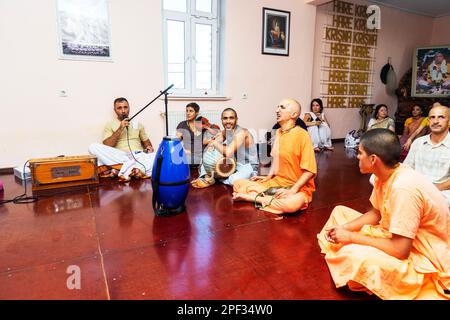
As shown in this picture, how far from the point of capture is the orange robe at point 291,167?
2.60 metres

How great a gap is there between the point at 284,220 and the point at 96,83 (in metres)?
3.35

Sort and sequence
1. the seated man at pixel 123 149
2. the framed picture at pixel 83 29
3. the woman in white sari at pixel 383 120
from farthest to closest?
A: the woman in white sari at pixel 383 120 → the framed picture at pixel 83 29 → the seated man at pixel 123 149

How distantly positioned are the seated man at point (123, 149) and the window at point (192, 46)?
104 cm

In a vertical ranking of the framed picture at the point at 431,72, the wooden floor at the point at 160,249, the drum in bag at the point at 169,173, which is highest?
the framed picture at the point at 431,72

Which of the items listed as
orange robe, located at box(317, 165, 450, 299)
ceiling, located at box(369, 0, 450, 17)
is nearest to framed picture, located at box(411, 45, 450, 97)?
ceiling, located at box(369, 0, 450, 17)

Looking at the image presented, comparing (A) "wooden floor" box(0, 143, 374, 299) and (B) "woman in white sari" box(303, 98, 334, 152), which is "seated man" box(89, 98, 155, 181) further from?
(B) "woman in white sari" box(303, 98, 334, 152)

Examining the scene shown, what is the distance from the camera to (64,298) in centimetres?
156

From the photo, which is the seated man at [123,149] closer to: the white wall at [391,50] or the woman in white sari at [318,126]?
the woman in white sari at [318,126]

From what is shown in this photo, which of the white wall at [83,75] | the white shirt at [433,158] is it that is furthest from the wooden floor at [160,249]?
the white wall at [83,75]

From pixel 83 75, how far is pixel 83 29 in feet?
2.00

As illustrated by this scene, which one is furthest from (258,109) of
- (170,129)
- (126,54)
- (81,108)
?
(81,108)

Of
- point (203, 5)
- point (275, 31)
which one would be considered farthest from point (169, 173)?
point (275, 31)

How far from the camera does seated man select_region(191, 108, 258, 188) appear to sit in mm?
3387
